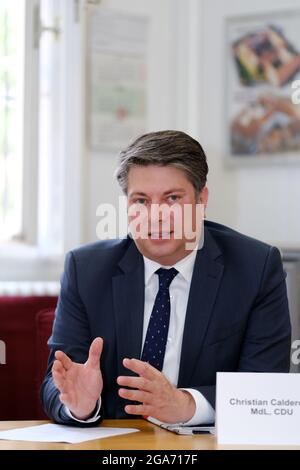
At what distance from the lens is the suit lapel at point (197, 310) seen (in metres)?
2.16

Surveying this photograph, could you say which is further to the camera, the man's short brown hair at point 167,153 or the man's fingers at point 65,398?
the man's short brown hair at point 167,153

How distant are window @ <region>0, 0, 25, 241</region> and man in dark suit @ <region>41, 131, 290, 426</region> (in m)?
1.69

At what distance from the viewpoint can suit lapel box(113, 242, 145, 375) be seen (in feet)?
7.13

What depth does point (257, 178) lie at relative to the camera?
4258 millimetres

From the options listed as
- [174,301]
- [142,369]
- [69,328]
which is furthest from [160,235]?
[142,369]

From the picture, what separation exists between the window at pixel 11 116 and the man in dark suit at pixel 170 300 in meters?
1.69

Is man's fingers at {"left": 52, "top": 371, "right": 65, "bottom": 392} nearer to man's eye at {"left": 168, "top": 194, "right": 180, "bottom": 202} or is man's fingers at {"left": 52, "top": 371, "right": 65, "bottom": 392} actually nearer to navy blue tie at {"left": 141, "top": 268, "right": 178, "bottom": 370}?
navy blue tie at {"left": 141, "top": 268, "right": 178, "bottom": 370}

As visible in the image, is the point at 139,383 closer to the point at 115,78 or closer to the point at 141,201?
the point at 141,201

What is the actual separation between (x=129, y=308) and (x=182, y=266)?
7.3 inches

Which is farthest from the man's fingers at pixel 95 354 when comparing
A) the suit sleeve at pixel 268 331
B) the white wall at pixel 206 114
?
the white wall at pixel 206 114

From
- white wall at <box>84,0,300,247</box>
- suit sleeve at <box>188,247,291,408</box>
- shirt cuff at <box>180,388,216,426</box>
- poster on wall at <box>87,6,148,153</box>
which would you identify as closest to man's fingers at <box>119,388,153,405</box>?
shirt cuff at <box>180,388,216,426</box>

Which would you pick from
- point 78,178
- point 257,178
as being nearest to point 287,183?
point 257,178

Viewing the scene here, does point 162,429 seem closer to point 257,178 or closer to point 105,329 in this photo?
point 105,329

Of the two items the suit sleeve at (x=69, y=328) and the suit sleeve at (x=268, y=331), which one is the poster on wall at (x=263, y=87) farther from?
the suit sleeve at (x=69, y=328)
